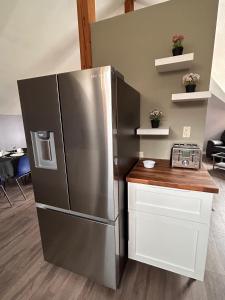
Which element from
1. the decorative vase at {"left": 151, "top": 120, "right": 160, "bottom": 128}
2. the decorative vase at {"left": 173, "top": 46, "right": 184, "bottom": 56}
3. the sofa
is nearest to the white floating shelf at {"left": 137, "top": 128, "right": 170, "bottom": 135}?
the decorative vase at {"left": 151, "top": 120, "right": 160, "bottom": 128}

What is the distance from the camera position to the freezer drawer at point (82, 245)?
4.25 ft

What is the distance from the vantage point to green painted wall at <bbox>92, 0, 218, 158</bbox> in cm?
155

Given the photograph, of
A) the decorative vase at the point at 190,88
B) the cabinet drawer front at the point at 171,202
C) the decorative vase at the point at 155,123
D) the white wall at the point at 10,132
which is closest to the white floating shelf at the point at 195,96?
the decorative vase at the point at 190,88

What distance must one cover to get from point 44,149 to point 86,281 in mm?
1270

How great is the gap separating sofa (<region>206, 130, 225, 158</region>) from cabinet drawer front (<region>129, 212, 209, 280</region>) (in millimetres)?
4459

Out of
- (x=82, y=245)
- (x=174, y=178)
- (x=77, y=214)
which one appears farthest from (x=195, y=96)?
(x=82, y=245)

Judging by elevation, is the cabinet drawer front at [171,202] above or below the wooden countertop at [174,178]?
below

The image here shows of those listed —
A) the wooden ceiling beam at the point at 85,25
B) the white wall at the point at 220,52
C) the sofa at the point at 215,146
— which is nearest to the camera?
the wooden ceiling beam at the point at 85,25

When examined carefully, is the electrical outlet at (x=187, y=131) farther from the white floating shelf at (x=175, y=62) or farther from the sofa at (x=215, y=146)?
the sofa at (x=215, y=146)

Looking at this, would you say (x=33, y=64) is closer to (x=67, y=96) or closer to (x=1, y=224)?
(x=67, y=96)

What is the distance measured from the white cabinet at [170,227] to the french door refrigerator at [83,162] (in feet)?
0.46

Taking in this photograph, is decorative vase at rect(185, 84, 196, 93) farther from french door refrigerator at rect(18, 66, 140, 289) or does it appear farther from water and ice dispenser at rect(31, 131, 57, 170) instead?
water and ice dispenser at rect(31, 131, 57, 170)

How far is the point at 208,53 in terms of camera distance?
5.09 ft

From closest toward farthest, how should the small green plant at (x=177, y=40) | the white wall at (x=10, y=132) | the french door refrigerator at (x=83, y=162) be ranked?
A: the french door refrigerator at (x=83, y=162)
the small green plant at (x=177, y=40)
the white wall at (x=10, y=132)
